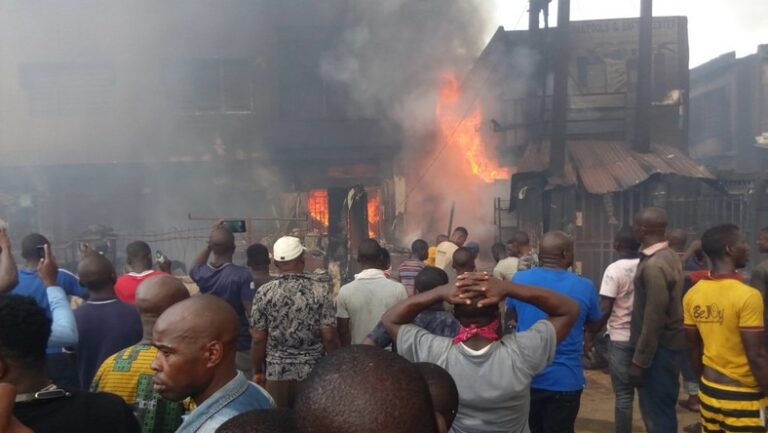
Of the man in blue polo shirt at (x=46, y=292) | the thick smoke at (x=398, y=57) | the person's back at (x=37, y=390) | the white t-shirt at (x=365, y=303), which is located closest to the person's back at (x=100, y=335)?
the man in blue polo shirt at (x=46, y=292)

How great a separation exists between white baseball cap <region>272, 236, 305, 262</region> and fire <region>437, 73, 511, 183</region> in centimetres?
1409

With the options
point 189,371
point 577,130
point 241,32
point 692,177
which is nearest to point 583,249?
point 692,177

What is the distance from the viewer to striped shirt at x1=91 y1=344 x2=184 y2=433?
2682mm

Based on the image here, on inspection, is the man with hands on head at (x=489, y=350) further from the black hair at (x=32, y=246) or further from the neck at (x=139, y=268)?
the black hair at (x=32, y=246)

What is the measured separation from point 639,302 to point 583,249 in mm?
8449

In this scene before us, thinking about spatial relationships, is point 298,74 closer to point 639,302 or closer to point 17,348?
point 639,302

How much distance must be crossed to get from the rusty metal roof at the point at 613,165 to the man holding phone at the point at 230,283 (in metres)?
→ 9.10

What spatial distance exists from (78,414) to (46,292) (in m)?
2.19

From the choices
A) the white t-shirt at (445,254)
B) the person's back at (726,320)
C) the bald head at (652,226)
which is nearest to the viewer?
the person's back at (726,320)

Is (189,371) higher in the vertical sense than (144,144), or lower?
lower

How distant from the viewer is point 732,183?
1237 cm

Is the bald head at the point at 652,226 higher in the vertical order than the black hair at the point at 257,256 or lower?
higher

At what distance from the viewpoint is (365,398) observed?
1419 millimetres

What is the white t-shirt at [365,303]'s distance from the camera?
4.81 metres
